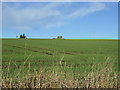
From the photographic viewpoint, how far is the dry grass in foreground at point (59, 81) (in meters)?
2.12

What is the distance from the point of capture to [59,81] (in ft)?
6.98

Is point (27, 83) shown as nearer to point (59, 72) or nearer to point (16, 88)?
point (16, 88)

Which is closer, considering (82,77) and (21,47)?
(82,77)

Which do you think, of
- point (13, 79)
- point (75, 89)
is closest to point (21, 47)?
point (13, 79)

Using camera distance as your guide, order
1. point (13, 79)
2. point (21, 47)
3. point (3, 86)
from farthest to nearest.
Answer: point (21, 47)
point (13, 79)
point (3, 86)

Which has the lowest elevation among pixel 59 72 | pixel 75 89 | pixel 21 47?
pixel 75 89

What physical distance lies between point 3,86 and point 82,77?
1019 millimetres

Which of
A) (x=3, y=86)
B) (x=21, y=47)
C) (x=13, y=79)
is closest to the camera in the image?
(x=3, y=86)

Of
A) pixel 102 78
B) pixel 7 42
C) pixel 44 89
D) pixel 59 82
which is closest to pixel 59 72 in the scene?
pixel 59 82

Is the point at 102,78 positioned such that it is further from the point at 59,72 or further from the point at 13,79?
the point at 13,79

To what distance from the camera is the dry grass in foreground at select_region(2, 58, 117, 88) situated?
2119mm

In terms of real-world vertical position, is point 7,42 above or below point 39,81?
above

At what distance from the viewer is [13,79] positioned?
2209mm

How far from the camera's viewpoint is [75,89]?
2119mm
